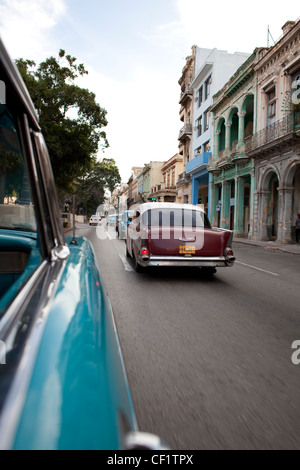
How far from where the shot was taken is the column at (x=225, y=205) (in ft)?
86.8

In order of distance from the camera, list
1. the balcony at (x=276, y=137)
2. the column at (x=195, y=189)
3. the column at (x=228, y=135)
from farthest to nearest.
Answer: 1. the column at (x=195, y=189)
2. the column at (x=228, y=135)
3. the balcony at (x=276, y=137)

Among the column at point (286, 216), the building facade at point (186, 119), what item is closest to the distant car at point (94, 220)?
the building facade at point (186, 119)

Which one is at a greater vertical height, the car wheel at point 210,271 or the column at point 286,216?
the column at point 286,216

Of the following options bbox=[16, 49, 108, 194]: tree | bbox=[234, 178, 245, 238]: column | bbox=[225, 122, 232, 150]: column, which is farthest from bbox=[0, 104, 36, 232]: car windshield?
bbox=[225, 122, 232, 150]: column

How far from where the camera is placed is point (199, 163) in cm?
3014

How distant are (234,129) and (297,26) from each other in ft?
35.4

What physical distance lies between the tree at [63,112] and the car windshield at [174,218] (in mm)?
12176

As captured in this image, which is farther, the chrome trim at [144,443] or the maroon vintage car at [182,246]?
the maroon vintage car at [182,246]

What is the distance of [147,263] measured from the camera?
6.32 meters

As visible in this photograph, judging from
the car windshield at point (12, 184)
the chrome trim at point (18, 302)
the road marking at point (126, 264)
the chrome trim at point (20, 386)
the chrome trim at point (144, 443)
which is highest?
the car windshield at point (12, 184)

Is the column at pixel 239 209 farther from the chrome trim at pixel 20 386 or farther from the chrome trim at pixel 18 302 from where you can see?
the chrome trim at pixel 20 386

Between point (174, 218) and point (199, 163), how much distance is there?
24.0 meters

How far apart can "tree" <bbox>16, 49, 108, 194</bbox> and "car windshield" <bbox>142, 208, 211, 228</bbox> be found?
12176 mm
